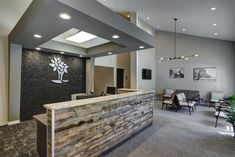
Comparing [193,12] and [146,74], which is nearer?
[193,12]

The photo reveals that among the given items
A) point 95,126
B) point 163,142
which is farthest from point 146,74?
point 95,126

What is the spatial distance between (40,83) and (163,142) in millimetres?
4664

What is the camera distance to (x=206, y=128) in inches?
175

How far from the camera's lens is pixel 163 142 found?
337cm

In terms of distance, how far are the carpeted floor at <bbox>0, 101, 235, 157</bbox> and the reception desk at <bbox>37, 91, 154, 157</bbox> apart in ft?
1.07

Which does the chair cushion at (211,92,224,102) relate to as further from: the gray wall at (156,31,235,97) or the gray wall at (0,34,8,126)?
the gray wall at (0,34,8,126)

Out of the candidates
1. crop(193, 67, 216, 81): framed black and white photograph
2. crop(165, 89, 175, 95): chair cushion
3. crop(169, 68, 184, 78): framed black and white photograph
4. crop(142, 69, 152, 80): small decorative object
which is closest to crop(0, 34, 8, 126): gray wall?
crop(142, 69, 152, 80): small decorative object

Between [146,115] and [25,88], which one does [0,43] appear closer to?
[25,88]

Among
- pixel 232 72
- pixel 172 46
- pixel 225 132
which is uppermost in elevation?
pixel 172 46

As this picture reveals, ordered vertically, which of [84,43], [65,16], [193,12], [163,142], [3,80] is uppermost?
[193,12]

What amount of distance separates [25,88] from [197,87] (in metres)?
8.85

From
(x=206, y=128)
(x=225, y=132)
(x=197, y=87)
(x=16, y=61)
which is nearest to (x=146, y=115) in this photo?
(x=206, y=128)

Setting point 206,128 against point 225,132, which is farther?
point 206,128

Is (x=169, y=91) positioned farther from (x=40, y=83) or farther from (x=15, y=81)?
→ (x=15, y=81)
